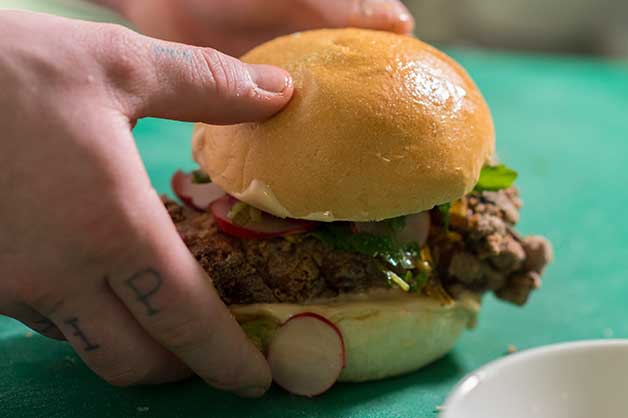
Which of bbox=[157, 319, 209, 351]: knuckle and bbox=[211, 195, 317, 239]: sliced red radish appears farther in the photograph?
bbox=[211, 195, 317, 239]: sliced red radish

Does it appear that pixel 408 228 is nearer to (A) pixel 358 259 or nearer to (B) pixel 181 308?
(A) pixel 358 259

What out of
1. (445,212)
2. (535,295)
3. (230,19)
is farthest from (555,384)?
(230,19)

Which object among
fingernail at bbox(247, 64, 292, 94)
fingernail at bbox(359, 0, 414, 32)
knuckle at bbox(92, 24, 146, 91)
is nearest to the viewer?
knuckle at bbox(92, 24, 146, 91)

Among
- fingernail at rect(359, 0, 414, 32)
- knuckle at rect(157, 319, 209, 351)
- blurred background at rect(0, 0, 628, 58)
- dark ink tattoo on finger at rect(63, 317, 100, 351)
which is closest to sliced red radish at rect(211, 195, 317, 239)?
knuckle at rect(157, 319, 209, 351)

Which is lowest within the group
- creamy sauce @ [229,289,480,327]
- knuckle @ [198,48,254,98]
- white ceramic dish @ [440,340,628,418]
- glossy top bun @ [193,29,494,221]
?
creamy sauce @ [229,289,480,327]

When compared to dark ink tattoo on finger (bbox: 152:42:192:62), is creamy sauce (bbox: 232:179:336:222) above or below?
below

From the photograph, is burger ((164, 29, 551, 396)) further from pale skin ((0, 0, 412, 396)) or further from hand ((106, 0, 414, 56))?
hand ((106, 0, 414, 56))

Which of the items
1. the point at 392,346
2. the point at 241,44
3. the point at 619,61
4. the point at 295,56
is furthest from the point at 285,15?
the point at 619,61
